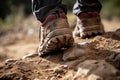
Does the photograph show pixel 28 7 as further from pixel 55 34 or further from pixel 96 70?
pixel 96 70

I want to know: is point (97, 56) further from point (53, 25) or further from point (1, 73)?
point (1, 73)

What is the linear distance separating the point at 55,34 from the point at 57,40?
0.05 metres

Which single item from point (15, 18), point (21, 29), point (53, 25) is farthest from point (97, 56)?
point (15, 18)

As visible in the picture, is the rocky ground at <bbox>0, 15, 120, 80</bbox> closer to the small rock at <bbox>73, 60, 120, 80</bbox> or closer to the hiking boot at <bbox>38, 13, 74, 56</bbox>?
the small rock at <bbox>73, 60, 120, 80</bbox>

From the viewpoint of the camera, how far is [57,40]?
2.94 m

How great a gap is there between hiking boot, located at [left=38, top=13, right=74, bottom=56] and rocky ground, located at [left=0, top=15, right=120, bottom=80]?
0.10 m

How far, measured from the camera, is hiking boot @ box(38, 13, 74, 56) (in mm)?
2951

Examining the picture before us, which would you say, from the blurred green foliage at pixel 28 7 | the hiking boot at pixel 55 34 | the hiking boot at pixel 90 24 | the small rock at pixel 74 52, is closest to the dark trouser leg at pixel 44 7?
the hiking boot at pixel 55 34

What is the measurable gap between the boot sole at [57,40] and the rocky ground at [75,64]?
0.34 feet

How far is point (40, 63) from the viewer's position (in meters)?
3.05

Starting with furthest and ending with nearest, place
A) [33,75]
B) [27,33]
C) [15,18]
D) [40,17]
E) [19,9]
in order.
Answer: [19,9] → [15,18] → [27,33] → [40,17] → [33,75]

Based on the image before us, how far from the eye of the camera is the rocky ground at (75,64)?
8.85ft

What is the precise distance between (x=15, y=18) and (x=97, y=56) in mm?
7736

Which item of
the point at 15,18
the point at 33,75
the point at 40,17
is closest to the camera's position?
the point at 33,75
